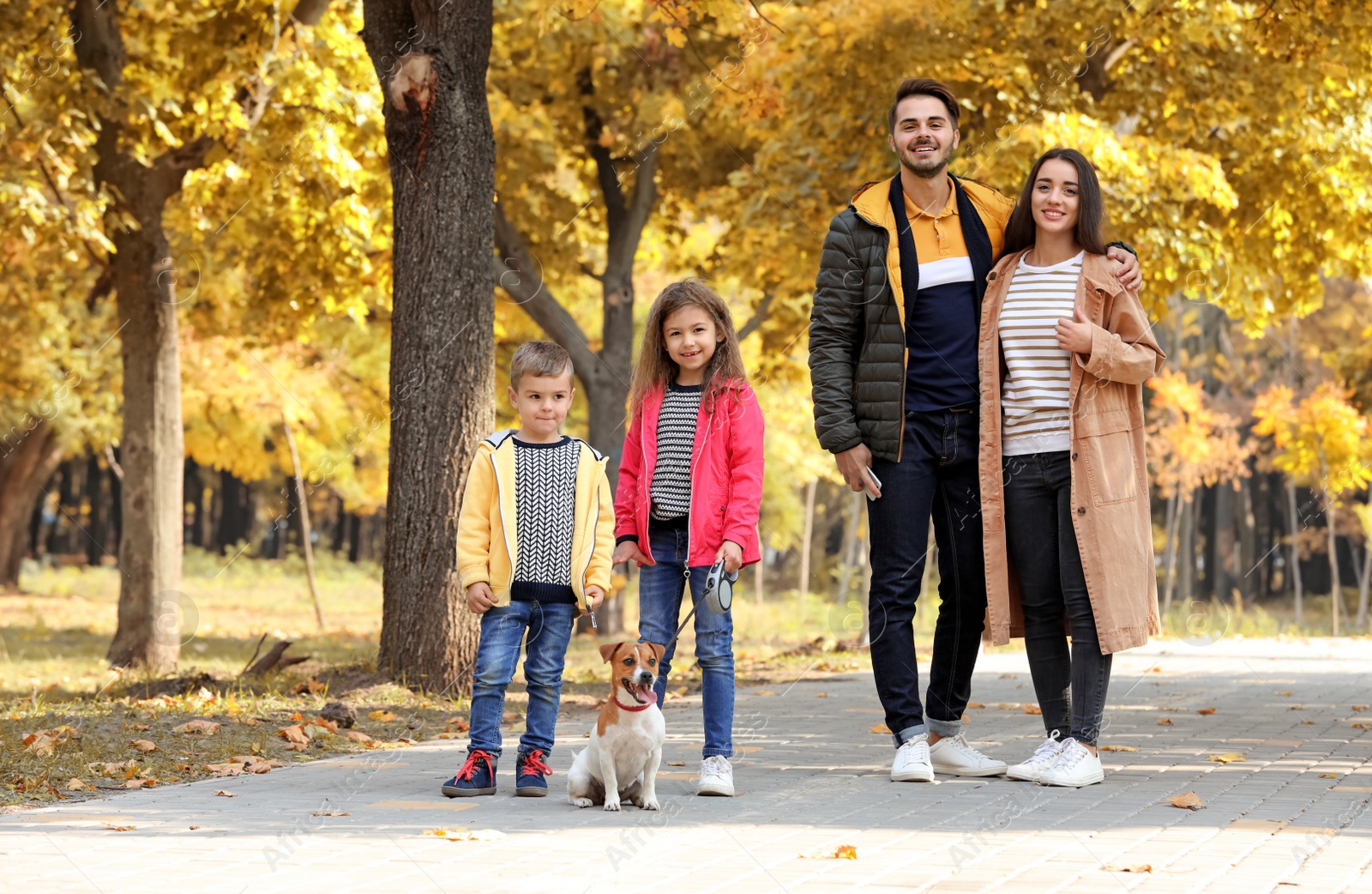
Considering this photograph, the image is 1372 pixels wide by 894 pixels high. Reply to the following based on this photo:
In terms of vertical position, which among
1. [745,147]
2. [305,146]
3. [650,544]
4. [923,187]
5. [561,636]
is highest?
[745,147]

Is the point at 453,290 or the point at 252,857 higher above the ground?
the point at 453,290

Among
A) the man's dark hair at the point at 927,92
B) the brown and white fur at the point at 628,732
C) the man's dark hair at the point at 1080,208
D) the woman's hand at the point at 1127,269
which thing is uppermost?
the man's dark hair at the point at 927,92

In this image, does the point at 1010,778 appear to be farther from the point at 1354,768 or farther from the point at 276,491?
the point at 276,491

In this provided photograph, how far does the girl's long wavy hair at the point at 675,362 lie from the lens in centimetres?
551

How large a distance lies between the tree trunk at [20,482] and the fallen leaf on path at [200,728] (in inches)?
786

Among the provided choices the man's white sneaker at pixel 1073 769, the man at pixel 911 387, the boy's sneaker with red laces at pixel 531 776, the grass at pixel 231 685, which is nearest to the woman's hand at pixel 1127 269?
the man at pixel 911 387

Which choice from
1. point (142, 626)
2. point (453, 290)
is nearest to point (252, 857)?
point (453, 290)

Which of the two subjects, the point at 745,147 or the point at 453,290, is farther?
the point at 745,147

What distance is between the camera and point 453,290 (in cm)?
880

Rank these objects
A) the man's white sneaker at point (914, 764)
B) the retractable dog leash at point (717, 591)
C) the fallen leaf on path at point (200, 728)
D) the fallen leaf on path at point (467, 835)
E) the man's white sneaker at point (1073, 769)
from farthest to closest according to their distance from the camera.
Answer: the fallen leaf on path at point (200, 728)
the man's white sneaker at point (914, 764)
the man's white sneaker at point (1073, 769)
the retractable dog leash at point (717, 591)
the fallen leaf on path at point (467, 835)

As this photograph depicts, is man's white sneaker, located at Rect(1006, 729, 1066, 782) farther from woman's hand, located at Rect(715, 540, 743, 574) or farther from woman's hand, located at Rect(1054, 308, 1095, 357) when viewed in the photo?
woman's hand, located at Rect(1054, 308, 1095, 357)

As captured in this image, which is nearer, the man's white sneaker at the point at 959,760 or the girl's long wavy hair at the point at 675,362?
the girl's long wavy hair at the point at 675,362

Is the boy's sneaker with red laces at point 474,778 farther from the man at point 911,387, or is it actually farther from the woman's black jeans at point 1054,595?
the woman's black jeans at point 1054,595

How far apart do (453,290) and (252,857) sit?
16.9 feet
